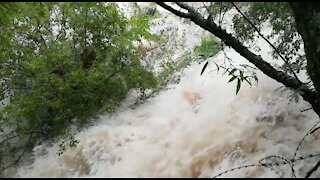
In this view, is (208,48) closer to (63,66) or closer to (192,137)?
(192,137)

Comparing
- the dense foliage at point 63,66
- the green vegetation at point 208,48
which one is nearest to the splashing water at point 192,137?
the dense foliage at point 63,66

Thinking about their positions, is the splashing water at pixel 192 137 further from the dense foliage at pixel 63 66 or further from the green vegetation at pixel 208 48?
the green vegetation at pixel 208 48

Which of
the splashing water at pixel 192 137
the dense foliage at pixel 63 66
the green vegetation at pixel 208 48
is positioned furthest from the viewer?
the green vegetation at pixel 208 48

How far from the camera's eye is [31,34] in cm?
547

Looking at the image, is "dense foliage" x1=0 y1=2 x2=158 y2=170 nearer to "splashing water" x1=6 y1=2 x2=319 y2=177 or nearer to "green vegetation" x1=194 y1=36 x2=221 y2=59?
"splashing water" x1=6 y1=2 x2=319 y2=177

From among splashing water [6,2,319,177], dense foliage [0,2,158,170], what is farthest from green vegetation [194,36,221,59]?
dense foliage [0,2,158,170]

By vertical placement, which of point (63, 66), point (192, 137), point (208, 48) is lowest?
point (192, 137)

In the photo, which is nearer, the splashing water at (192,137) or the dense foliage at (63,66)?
the splashing water at (192,137)

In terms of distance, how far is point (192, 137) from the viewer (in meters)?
4.77

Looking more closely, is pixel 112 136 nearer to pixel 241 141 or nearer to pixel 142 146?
pixel 142 146

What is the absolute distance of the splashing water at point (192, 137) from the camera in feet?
13.8

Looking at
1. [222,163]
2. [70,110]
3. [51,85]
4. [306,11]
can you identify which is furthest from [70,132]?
[306,11]

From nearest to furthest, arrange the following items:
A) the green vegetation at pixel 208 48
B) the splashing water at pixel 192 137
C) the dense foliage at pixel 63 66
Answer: the splashing water at pixel 192 137
the dense foliage at pixel 63 66
the green vegetation at pixel 208 48

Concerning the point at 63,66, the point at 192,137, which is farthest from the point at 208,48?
the point at 63,66
